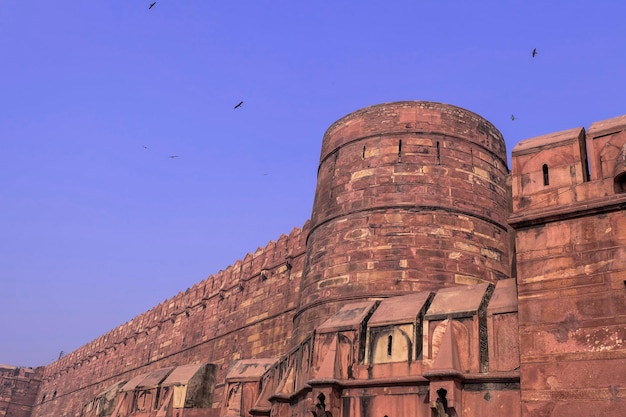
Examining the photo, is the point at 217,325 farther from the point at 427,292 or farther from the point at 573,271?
the point at 573,271

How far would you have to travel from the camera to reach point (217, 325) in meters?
18.7

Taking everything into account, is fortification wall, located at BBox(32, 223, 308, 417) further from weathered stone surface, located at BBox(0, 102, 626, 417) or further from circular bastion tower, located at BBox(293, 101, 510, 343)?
circular bastion tower, located at BBox(293, 101, 510, 343)

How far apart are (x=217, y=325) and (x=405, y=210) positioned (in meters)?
10.3

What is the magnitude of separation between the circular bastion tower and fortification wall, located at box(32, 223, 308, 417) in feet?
12.2

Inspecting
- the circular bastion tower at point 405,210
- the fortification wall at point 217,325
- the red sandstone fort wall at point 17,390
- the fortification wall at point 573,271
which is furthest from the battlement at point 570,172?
Result: the red sandstone fort wall at point 17,390

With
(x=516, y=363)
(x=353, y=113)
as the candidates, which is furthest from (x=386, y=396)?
(x=353, y=113)

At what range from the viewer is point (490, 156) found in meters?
11.3

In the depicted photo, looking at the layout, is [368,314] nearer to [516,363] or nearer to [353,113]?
[516,363]

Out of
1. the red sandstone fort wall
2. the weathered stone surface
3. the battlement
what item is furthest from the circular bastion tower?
the red sandstone fort wall

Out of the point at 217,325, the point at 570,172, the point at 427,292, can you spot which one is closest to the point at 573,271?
the point at 570,172

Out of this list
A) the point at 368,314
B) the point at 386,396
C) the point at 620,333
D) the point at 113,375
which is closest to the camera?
the point at 620,333

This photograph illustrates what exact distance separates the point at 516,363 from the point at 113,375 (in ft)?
84.4

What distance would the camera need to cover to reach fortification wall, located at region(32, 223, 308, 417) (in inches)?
599

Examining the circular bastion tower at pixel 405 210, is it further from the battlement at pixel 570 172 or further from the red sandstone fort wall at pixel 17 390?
the red sandstone fort wall at pixel 17 390
